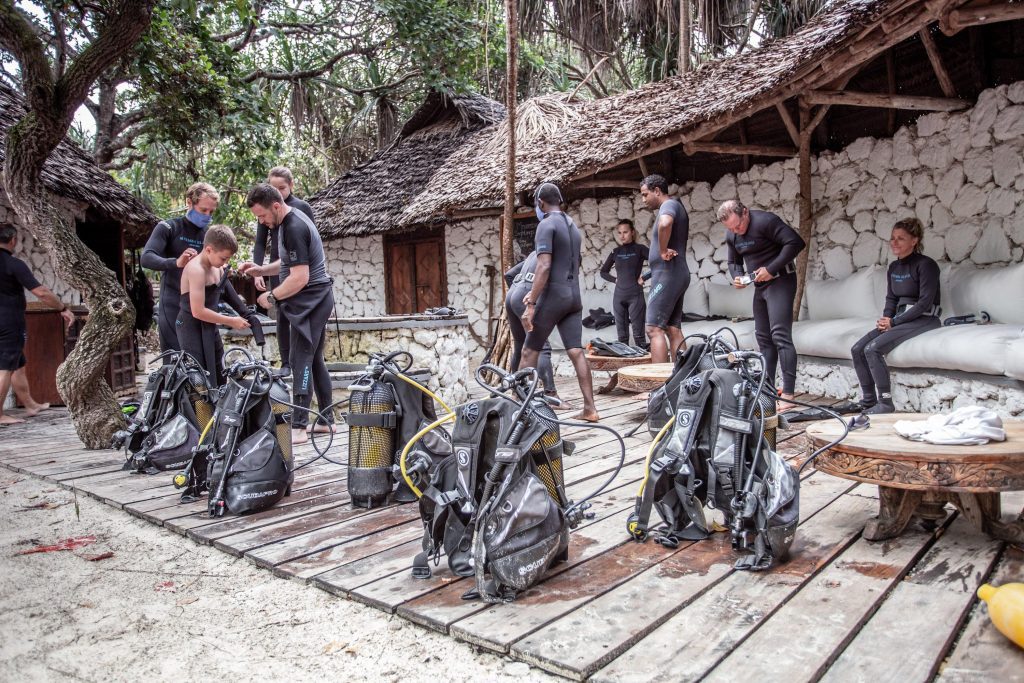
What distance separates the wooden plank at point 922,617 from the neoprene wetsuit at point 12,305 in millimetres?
6605

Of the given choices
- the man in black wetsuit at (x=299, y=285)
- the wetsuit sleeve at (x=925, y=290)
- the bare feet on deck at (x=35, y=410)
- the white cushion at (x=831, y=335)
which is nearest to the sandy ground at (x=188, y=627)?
the man in black wetsuit at (x=299, y=285)

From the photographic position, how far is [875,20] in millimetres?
4699

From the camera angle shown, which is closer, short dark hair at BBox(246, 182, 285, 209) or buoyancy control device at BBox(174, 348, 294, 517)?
buoyancy control device at BBox(174, 348, 294, 517)

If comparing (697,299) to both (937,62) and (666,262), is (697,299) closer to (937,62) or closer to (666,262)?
(666,262)

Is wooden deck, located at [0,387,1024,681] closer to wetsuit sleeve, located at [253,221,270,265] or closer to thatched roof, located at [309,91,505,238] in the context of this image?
wetsuit sleeve, located at [253,221,270,265]

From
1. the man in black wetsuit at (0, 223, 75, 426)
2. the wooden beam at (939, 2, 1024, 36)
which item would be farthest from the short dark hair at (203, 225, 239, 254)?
the wooden beam at (939, 2, 1024, 36)

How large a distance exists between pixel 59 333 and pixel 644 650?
8088 millimetres

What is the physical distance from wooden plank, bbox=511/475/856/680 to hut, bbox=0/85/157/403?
24.5 ft

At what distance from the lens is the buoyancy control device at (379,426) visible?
354cm

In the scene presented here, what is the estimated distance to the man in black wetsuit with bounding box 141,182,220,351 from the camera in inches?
205

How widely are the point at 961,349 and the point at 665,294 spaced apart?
216cm

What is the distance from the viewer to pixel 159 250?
17.4ft

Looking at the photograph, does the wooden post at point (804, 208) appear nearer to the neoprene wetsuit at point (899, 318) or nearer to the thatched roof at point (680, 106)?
the thatched roof at point (680, 106)

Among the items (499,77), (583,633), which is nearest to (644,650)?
(583,633)
